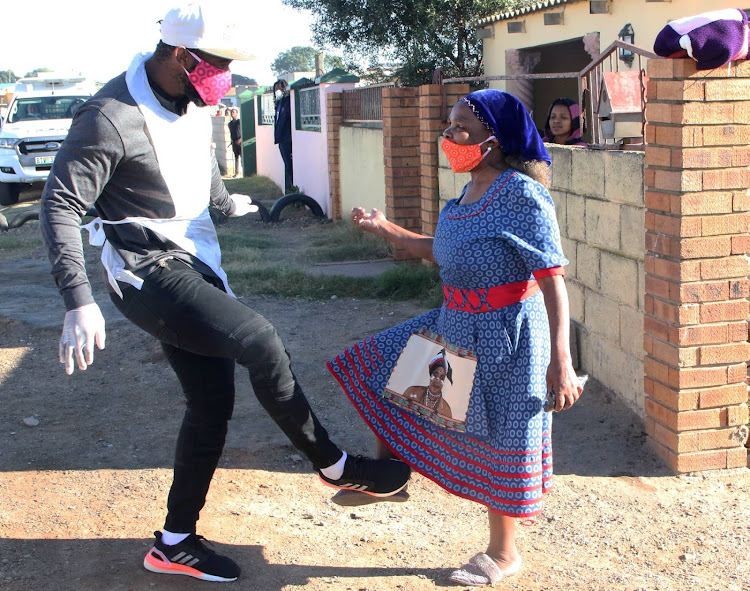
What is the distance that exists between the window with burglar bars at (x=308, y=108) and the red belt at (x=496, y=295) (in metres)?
11.4

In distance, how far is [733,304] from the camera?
384 centimetres

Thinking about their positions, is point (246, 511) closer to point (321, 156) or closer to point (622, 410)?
point (622, 410)

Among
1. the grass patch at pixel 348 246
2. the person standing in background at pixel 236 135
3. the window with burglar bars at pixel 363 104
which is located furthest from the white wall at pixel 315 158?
the person standing in background at pixel 236 135

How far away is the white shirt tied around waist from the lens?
2750 millimetres

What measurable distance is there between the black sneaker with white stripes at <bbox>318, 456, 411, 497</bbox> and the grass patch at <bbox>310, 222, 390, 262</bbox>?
257 inches

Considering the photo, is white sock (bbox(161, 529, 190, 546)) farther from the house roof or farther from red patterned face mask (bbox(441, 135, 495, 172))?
the house roof

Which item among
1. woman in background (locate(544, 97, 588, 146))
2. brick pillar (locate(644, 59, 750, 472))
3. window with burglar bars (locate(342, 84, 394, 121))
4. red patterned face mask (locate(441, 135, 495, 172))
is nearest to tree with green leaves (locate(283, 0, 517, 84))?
window with burglar bars (locate(342, 84, 394, 121))

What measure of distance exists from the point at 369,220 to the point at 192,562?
134 centimetres

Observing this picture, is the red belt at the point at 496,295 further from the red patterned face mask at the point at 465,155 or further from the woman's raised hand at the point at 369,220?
the woman's raised hand at the point at 369,220

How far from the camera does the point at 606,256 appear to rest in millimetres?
4711

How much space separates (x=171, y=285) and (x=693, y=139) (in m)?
2.23

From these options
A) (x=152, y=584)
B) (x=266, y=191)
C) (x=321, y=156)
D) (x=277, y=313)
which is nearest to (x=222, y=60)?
(x=152, y=584)

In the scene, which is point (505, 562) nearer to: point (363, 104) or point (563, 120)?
point (563, 120)

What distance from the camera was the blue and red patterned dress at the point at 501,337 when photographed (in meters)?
2.71
